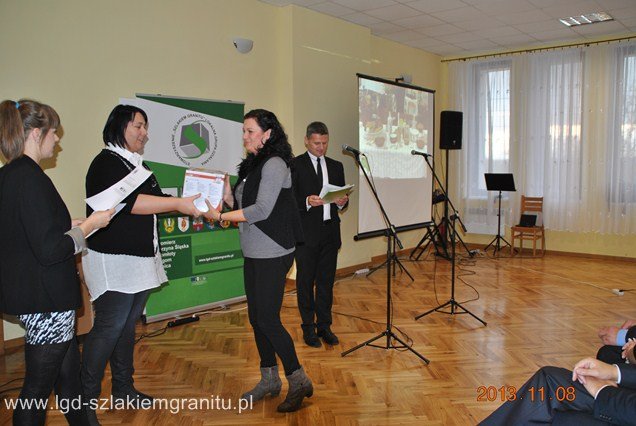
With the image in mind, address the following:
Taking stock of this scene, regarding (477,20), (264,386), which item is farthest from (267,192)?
(477,20)

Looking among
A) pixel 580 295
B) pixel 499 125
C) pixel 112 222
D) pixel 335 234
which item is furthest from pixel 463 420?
pixel 499 125

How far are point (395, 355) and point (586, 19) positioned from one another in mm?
5389

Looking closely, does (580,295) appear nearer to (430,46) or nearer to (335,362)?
(335,362)

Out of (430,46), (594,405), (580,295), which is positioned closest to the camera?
(594,405)

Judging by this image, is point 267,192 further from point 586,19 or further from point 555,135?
point 555,135

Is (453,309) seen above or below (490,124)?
below

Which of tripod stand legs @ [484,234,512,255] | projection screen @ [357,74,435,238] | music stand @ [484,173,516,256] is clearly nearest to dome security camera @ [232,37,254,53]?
projection screen @ [357,74,435,238]

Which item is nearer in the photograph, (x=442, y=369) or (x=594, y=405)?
(x=594, y=405)

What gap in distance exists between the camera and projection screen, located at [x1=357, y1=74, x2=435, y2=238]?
6.05m

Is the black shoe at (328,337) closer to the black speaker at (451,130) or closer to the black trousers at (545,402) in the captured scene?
the black trousers at (545,402)

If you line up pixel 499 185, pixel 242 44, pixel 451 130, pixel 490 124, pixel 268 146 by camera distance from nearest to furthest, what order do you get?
pixel 268 146 < pixel 242 44 < pixel 451 130 < pixel 499 185 < pixel 490 124

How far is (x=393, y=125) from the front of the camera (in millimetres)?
6438

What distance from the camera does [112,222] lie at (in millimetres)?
2465

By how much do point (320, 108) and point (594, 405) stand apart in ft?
15.6
